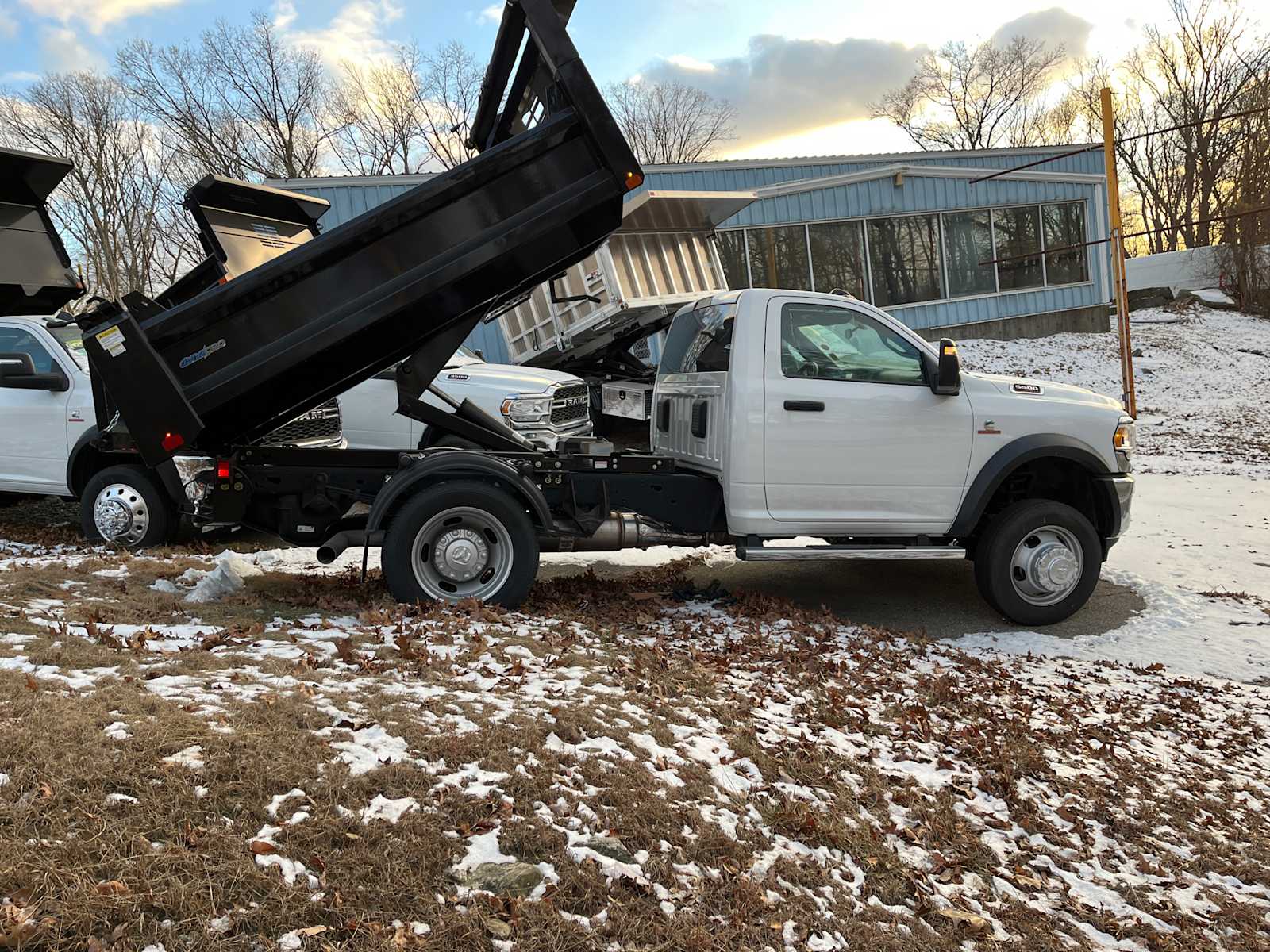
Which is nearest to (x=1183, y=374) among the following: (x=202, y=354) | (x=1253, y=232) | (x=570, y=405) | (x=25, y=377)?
(x=1253, y=232)

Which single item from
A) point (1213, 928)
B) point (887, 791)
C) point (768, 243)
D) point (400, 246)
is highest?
point (768, 243)

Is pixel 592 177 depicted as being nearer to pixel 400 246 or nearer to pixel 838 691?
pixel 400 246

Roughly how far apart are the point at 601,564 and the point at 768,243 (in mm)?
14678

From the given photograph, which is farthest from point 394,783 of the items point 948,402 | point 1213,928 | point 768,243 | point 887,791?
point 768,243

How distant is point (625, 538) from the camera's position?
252 inches

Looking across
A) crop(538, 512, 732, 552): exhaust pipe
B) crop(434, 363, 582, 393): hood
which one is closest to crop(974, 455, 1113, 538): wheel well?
crop(538, 512, 732, 552): exhaust pipe

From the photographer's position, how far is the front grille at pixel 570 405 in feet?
33.7

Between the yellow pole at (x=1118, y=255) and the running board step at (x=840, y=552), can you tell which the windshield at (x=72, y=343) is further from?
the yellow pole at (x=1118, y=255)

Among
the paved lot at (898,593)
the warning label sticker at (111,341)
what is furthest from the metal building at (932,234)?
the warning label sticker at (111,341)

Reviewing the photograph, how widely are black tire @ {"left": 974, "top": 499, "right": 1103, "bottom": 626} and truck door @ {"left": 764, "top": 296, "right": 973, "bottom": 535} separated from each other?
16.8 inches

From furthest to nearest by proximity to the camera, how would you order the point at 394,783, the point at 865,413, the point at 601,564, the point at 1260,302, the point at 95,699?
1. the point at 1260,302
2. the point at 601,564
3. the point at 865,413
4. the point at 95,699
5. the point at 394,783

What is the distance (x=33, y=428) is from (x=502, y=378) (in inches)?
177

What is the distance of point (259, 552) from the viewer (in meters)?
8.05

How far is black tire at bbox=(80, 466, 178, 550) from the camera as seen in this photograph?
7.83 metres
